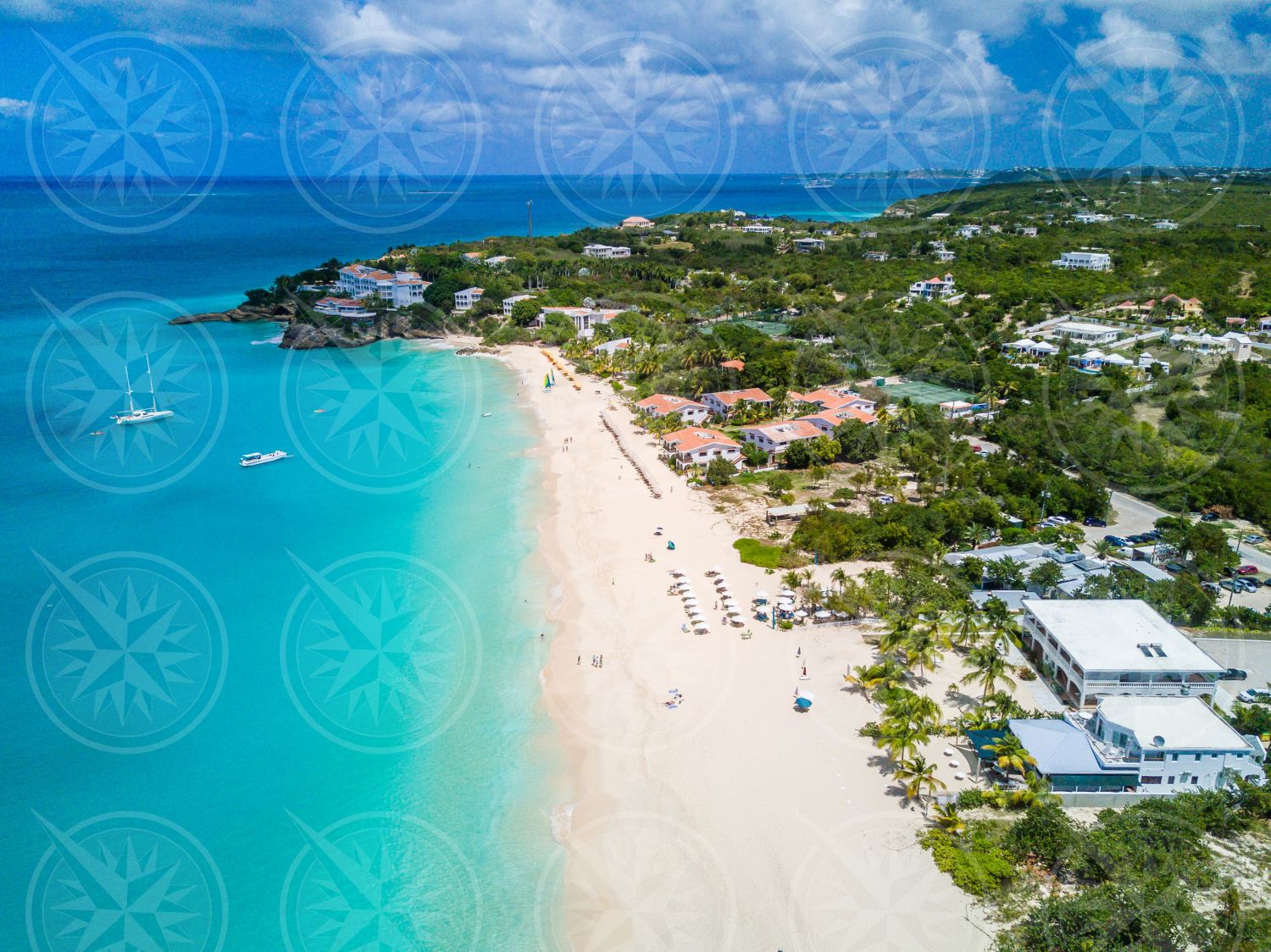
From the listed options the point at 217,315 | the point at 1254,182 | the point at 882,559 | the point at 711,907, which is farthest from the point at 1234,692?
the point at 1254,182

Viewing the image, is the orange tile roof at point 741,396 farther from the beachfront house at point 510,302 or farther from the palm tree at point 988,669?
the beachfront house at point 510,302

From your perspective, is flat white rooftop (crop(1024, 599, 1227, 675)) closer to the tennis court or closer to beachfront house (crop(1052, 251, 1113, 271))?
the tennis court

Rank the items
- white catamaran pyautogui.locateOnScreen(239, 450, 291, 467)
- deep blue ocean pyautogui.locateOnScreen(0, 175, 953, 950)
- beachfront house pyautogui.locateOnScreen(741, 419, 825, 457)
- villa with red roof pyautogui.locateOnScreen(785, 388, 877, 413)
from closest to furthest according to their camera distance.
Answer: deep blue ocean pyautogui.locateOnScreen(0, 175, 953, 950)
beachfront house pyautogui.locateOnScreen(741, 419, 825, 457)
white catamaran pyautogui.locateOnScreen(239, 450, 291, 467)
villa with red roof pyautogui.locateOnScreen(785, 388, 877, 413)

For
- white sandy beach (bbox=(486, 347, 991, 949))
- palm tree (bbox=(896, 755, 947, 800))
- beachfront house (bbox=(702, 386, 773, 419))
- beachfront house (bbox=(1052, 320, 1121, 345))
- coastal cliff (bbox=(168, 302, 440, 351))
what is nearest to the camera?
white sandy beach (bbox=(486, 347, 991, 949))

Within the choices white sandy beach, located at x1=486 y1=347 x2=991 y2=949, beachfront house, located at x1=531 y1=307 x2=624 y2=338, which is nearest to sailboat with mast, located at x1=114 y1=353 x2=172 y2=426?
white sandy beach, located at x1=486 y1=347 x2=991 y2=949

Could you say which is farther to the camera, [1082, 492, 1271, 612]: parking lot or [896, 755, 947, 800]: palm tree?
[1082, 492, 1271, 612]: parking lot

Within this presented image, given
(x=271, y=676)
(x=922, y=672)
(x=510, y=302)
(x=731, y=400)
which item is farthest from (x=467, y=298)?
(x=922, y=672)

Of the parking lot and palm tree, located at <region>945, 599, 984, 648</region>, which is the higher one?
palm tree, located at <region>945, 599, 984, 648</region>
